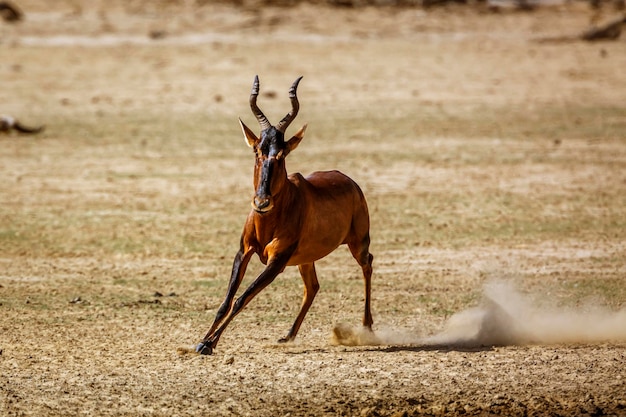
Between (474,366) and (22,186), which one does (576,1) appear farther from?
(474,366)

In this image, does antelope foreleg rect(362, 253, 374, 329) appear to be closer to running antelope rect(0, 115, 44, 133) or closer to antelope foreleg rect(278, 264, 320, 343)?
antelope foreleg rect(278, 264, 320, 343)

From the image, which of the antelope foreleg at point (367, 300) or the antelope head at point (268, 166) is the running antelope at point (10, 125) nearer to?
the antelope foreleg at point (367, 300)

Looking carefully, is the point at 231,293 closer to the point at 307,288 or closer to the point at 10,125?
the point at 307,288

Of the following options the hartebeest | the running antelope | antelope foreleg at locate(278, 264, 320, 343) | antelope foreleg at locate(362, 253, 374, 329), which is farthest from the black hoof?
the running antelope

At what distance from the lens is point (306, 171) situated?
60.5 ft

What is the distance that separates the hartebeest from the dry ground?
18.0 inches

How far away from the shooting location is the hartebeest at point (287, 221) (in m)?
9.80

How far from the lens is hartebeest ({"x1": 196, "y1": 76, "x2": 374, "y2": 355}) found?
9805 millimetres

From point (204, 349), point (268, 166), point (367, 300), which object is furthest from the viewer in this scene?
point (367, 300)

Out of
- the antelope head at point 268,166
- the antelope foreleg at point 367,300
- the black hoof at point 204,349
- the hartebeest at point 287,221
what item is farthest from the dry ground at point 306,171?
the antelope head at point 268,166

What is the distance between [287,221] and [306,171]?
27.6 feet

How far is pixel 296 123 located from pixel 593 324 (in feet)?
38.5

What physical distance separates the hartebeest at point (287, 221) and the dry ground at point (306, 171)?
1.50ft

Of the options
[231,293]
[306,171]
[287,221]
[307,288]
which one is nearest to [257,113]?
[287,221]
